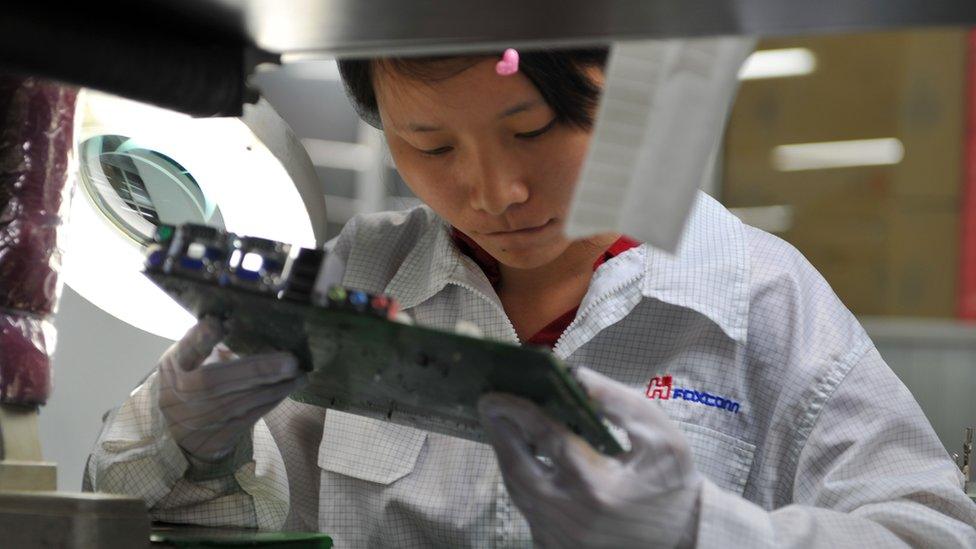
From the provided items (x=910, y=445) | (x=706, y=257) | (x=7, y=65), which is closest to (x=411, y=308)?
(x=706, y=257)

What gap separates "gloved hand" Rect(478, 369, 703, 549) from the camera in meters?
0.99

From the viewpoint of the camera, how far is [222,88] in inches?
37.9

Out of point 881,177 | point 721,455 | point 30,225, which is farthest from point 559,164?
point 881,177

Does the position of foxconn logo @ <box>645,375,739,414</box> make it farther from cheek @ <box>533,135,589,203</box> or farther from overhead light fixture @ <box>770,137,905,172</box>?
overhead light fixture @ <box>770,137,905,172</box>

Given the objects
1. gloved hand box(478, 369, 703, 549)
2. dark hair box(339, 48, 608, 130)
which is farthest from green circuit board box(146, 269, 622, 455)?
dark hair box(339, 48, 608, 130)

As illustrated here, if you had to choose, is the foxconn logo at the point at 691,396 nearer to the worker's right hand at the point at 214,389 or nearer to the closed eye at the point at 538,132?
the closed eye at the point at 538,132

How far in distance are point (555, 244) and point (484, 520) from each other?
0.35 meters

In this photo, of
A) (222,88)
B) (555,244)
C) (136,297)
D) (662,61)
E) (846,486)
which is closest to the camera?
(662,61)

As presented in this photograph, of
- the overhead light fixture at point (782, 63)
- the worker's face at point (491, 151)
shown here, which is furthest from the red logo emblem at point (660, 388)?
the overhead light fixture at point (782, 63)

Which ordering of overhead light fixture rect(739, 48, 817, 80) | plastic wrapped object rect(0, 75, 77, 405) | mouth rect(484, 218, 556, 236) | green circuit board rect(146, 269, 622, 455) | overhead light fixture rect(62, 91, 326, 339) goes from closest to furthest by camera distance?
1. green circuit board rect(146, 269, 622, 455)
2. plastic wrapped object rect(0, 75, 77, 405)
3. mouth rect(484, 218, 556, 236)
4. overhead light fixture rect(62, 91, 326, 339)
5. overhead light fixture rect(739, 48, 817, 80)

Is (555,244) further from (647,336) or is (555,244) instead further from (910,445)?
(910,445)

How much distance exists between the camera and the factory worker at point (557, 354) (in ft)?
4.12

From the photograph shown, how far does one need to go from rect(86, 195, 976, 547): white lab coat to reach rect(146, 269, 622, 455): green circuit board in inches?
12.1

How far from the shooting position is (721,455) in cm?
142
